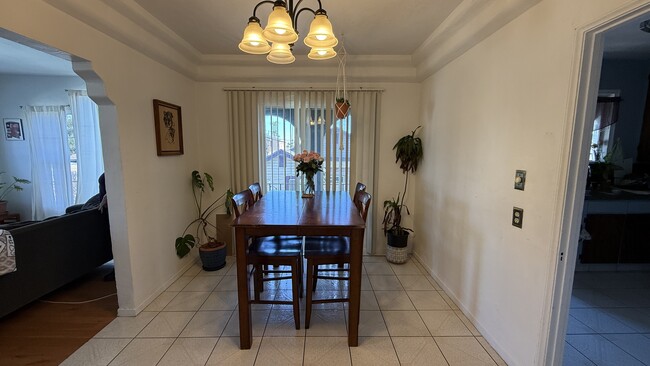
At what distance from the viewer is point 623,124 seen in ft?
11.0

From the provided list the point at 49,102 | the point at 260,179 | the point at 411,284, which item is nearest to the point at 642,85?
the point at 411,284

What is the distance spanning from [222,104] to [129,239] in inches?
80.6

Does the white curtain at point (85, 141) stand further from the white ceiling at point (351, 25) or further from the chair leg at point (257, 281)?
the chair leg at point (257, 281)

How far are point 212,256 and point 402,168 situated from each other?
105 inches

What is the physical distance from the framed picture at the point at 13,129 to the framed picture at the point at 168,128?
3.29 m

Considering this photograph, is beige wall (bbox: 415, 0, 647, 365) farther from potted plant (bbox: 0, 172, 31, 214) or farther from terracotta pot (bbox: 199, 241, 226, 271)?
potted plant (bbox: 0, 172, 31, 214)

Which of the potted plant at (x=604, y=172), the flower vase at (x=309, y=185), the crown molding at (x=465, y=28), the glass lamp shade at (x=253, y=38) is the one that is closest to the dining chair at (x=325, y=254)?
the flower vase at (x=309, y=185)

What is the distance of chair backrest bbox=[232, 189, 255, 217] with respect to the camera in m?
2.04

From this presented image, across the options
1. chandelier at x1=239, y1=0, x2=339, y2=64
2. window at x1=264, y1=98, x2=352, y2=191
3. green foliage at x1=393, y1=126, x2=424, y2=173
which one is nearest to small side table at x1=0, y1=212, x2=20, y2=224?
window at x1=264, y1=98, x2=352, y2=191

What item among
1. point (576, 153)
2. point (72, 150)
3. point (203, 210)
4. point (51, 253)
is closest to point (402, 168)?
point (576, 153)

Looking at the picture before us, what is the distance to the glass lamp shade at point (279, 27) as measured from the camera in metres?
1.44

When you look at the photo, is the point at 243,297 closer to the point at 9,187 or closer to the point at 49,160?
the point at 49,160

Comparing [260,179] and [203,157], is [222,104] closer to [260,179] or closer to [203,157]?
[203,157]

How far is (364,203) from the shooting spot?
2291 mm
